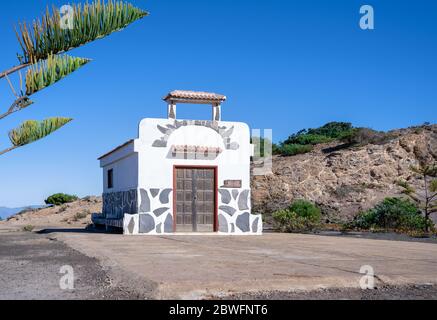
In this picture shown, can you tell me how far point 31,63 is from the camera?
297 inches

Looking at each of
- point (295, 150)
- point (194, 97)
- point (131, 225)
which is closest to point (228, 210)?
point (131, 225)

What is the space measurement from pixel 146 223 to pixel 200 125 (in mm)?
3562

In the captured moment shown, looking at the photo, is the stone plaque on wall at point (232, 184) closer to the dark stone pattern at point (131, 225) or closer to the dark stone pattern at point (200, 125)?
the dark stone pattern at point (200, 125)

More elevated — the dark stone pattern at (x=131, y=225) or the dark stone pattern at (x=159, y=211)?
the dark stone pattern at (x=159, y=211)

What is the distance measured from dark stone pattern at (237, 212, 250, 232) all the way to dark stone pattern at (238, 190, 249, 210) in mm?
230

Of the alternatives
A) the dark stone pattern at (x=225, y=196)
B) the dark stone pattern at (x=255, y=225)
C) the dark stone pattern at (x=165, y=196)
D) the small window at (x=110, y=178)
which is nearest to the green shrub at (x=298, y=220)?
the dark stone pattern at (x=255, y=225)

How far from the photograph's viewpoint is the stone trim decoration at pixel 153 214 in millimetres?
17328

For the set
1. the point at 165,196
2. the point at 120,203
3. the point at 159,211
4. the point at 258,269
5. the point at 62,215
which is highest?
the point at 165,196

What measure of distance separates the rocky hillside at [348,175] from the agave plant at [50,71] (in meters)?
23.3

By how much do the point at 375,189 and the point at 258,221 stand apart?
1534 cm

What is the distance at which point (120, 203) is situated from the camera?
19.9 m

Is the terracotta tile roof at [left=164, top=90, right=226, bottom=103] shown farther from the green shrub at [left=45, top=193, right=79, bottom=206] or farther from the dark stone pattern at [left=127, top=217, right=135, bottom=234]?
the green shrub at [left=45, top=193, right=79, bottom=206]

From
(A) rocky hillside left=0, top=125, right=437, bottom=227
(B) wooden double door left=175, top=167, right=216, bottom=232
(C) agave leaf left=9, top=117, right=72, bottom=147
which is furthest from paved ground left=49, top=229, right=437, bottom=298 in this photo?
(A) rocky hillside left=0, top=125, right=437, bottom=227

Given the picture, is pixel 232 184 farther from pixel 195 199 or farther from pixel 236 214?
pixel 195 199
